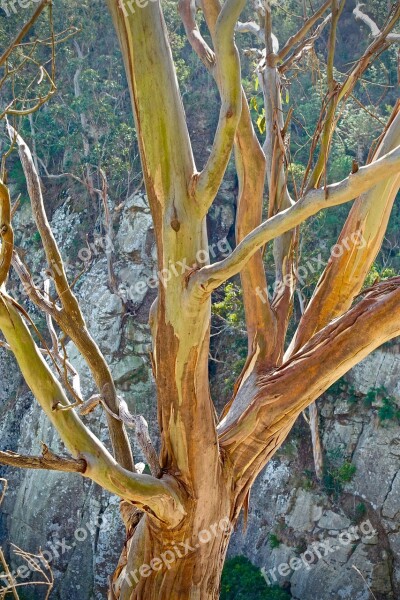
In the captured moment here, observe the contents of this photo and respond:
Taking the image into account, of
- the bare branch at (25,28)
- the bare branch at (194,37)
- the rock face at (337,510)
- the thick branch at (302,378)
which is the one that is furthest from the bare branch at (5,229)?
the rock face at (337,510)

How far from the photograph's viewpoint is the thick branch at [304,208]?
1594 millimetres

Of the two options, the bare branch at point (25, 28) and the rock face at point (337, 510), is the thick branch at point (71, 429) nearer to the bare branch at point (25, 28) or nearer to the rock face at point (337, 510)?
the bare branch at point (25, 28)

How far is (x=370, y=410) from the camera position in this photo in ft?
26.5

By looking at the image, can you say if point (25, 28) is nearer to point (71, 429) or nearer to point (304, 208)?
point (304, 208)

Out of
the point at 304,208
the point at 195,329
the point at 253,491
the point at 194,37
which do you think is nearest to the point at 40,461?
the point at 195,329

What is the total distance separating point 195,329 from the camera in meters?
2.01

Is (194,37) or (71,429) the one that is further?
(194,37)

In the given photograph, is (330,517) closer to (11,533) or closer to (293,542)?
(293,542)

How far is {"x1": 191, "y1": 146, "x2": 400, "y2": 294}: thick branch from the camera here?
1594 millimetres

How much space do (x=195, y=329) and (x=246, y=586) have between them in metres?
6.54

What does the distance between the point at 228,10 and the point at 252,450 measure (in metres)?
1.33

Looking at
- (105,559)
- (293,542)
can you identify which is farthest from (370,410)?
(105,559)

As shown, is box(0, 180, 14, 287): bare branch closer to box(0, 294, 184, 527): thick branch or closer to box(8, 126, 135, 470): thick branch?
box(0, 294, 184, 527): thick branch

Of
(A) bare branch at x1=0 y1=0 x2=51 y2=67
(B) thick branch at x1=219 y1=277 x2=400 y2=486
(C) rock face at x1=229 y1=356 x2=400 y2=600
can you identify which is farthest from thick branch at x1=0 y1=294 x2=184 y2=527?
(C) rock face at x1=229 y1=356 x2=400 y2=600
